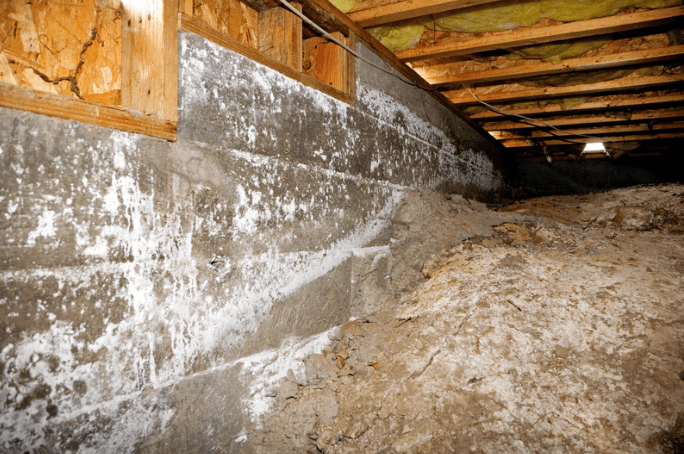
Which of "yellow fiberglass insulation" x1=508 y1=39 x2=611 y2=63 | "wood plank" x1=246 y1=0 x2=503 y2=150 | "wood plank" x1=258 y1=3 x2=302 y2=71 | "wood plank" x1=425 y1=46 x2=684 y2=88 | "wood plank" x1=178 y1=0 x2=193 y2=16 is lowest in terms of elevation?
"wood plank" x1=178 y1=0 x2=193 y2=16

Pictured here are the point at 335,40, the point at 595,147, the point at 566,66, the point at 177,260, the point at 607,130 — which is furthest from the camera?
the point at 595,147

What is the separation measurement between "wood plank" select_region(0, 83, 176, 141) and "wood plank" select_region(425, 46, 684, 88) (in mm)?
2981

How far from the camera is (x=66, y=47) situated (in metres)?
1.81

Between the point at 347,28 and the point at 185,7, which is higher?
the point at 347,28

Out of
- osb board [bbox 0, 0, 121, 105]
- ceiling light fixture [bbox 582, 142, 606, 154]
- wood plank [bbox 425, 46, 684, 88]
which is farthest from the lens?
ceiling light fixture [bbox 582, 142, 606, 154]

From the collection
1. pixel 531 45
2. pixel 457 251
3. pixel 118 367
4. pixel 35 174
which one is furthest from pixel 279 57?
pixel 531 45

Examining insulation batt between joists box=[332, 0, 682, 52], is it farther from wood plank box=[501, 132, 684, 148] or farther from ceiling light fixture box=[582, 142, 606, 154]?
ceiling light fixture box=[582, 142, 606, 154]

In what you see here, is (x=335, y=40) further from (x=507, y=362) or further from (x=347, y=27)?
(x=507, y=362)

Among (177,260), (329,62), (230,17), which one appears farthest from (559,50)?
(177,260)

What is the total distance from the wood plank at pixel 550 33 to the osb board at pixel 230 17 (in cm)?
144

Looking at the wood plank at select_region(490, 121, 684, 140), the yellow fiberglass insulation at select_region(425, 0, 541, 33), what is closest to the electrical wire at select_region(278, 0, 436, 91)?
the yellow fiberglass insulation at select_region(425, 0, 541, 33)

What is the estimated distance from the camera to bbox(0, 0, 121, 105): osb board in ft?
5.70

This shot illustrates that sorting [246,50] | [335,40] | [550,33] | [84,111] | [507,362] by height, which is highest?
[550,33]

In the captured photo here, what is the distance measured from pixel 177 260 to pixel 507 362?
1529mm
